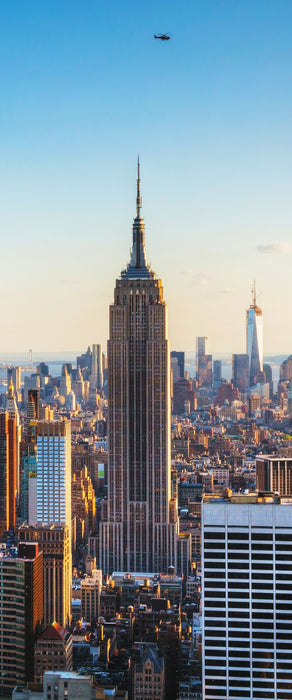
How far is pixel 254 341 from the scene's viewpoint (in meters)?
28.2

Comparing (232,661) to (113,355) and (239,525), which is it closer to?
(239,525)

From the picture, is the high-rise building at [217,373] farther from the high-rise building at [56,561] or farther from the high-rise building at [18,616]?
the high-rise building at [18,616]

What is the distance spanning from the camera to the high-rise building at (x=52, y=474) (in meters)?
22.0

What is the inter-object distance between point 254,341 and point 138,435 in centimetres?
473

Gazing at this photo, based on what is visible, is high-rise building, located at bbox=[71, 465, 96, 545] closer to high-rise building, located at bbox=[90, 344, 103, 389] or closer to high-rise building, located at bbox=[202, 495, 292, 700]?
high-rise building, located at bbox=[90, 344, 103, 389]

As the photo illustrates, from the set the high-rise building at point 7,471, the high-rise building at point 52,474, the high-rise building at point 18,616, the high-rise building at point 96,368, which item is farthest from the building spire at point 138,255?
the high-rise building at point 18,616

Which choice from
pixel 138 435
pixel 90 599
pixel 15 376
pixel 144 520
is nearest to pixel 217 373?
pixel 15 376

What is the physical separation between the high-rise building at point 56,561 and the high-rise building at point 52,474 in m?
2.05

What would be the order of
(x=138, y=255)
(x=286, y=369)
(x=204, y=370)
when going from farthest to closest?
1. (x=204, y=370)
2. (x=286, y=369)
3. (x=138, y=255)

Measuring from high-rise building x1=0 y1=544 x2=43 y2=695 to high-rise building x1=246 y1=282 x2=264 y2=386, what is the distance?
34.7ft

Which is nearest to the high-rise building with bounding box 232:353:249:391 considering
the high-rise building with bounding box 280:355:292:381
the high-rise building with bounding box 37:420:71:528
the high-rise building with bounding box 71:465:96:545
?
the high-rise building with bounding box 280:355:292:381

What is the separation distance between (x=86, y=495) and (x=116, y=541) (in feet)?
6.64

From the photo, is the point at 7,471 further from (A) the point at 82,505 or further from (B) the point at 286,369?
(B) the point at 286,369

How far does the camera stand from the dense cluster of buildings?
404 inches
